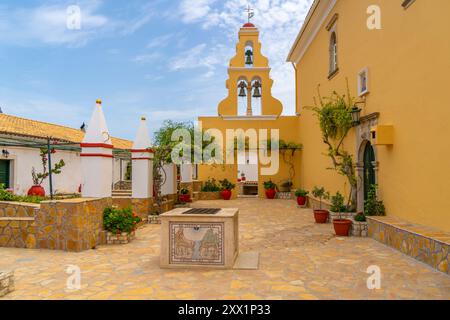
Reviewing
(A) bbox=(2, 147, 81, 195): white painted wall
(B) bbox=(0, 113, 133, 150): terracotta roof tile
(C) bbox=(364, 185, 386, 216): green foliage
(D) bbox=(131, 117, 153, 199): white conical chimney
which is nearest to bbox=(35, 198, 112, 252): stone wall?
(D) bbox=(131, 117, 153, 199): white conical chimney

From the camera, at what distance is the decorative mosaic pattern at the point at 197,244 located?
5.43 m

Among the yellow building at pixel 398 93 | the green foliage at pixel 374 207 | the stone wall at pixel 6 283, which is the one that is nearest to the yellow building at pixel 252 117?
the yellow building at pixel 398 93

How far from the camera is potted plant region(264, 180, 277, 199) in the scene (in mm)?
18016

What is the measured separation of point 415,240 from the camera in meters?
5.78

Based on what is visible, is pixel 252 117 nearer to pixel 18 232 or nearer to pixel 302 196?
pixel 302 196

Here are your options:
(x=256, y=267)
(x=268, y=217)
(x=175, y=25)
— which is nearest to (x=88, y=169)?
(x=256, y=267)

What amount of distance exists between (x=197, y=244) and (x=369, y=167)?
562 centimetres

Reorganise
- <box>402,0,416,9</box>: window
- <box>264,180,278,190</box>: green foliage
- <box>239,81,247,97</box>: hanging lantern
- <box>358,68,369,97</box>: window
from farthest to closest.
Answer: <box>239,81,247,97</box>: hanging lantern < <box>264,180,278,190</box>: green foliage < <box>358,68,369,97</box>: window < <box>402,0,416,9</box>: window

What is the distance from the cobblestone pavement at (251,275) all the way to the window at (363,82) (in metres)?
3.83

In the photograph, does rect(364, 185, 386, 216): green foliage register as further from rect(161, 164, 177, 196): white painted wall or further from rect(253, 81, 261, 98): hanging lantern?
rect(253, 81, 261, 98): hanging lantern

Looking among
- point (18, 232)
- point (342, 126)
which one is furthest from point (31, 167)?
point (342, 126)

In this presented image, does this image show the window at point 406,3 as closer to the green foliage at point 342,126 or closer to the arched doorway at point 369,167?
the green foliage at point 342,126

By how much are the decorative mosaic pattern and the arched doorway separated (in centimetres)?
498

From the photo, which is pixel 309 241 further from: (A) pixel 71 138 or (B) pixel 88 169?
(A) pixel 71 138
